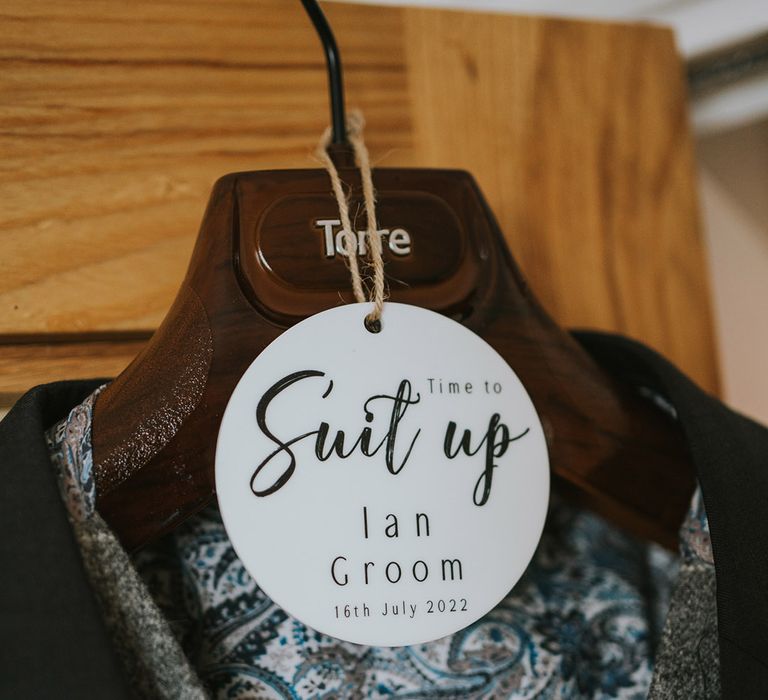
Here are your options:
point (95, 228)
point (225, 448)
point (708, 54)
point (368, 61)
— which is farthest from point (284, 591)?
point (708, 54)

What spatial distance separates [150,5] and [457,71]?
0.20 m

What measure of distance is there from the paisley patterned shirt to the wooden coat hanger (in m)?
0.02

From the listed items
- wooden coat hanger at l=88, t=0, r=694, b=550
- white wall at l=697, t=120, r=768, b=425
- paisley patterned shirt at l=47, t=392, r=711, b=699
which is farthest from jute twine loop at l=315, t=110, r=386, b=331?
white wall at l=697, t=120, r=768, b=425

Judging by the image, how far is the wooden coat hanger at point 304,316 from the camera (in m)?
0.33

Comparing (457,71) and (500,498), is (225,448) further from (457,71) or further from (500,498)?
(457,71)

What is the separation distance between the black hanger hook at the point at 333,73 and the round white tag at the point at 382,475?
107 mm

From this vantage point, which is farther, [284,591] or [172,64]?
[172,64]

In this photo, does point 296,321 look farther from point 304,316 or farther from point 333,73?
point 333,73

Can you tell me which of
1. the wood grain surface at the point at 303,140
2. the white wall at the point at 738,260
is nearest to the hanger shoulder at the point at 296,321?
the wood grain surface at the point at 303,140

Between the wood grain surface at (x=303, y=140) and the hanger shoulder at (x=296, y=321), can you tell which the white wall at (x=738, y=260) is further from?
the hanger shoulder at (x=296, y=321)

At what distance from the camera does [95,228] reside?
43 cm

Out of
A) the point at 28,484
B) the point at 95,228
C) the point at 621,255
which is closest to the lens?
the point at 28,484

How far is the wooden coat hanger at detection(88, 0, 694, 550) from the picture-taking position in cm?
33

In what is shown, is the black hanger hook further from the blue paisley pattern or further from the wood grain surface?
the blue paisley pattern
